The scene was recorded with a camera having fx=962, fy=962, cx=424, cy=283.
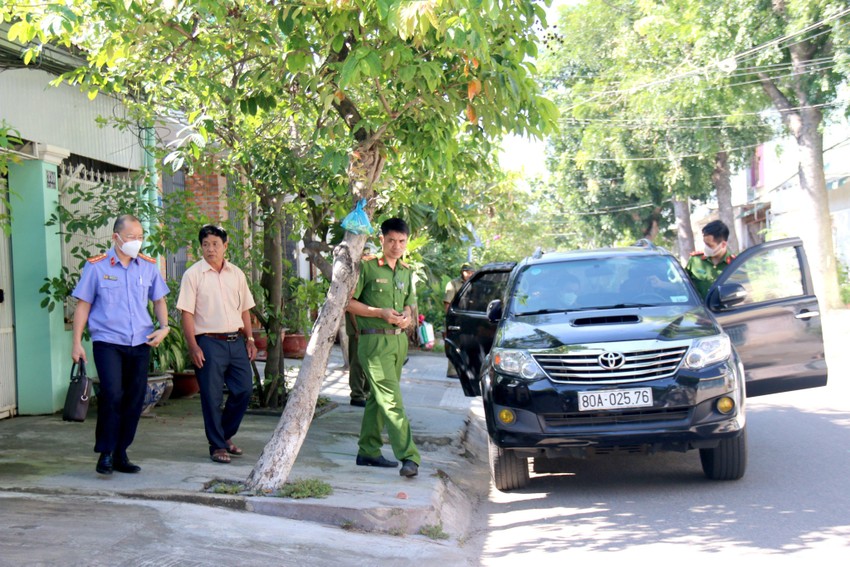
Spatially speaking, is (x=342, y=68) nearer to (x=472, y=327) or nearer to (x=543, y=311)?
(x=543, y=311)

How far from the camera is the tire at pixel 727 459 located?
7004mm

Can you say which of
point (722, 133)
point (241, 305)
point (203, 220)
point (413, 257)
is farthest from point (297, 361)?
point (722, 133)

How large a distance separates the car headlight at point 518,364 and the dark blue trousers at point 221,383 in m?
1.97

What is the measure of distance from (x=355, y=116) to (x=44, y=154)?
3822 mm

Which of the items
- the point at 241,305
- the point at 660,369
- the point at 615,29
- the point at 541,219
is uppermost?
the point at 615,29

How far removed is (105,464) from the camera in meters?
6.55

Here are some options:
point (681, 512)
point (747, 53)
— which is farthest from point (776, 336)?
point (747, 53)

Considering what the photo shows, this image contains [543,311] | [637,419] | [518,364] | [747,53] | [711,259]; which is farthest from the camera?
[747,53]

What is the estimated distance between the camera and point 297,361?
16141mm

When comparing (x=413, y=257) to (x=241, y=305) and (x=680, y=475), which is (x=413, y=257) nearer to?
(x=241, y=305)

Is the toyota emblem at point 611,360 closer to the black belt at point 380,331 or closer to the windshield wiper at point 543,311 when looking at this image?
the windshield wiper at point 543,311

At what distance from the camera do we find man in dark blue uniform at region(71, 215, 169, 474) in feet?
21.6

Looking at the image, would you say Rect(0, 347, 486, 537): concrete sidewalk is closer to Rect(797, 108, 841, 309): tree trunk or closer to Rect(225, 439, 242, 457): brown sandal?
Rect(225, 439, 242, 457): brown sandal

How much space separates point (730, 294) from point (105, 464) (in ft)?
15.8
